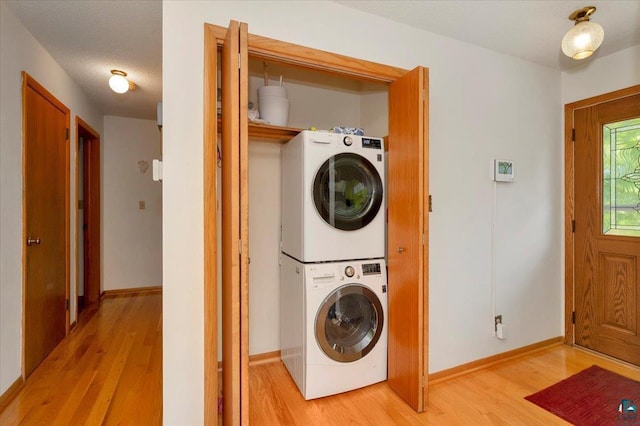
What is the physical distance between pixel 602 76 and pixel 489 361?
246 centimetres

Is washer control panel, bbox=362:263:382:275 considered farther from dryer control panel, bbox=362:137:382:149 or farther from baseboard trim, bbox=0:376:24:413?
baseboard trim, bbox=0:376:24:413

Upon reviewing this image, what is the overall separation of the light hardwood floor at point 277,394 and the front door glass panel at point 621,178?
1.10m

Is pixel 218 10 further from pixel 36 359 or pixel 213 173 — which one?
pixel 36 359

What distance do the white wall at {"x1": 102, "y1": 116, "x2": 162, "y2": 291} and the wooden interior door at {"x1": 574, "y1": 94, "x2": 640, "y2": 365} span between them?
4858 millimetres

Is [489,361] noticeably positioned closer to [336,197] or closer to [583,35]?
[336,197]

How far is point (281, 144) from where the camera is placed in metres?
2.47

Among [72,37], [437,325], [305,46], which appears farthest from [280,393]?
[72,37]

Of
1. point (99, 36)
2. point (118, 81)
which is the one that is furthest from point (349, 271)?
point (118, 81)

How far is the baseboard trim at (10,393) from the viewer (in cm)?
185

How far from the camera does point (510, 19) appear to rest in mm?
1946

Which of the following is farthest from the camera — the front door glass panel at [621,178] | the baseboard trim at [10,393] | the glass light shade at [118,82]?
the glass light shade at [118,82]

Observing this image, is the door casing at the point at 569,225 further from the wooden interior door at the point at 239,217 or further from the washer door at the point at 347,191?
the wooden interior door at the point at 239,217

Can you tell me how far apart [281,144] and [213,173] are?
3.43ft

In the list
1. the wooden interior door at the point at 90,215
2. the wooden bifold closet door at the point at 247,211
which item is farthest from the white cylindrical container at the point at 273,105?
the wooden interior door at the point at 90,215
